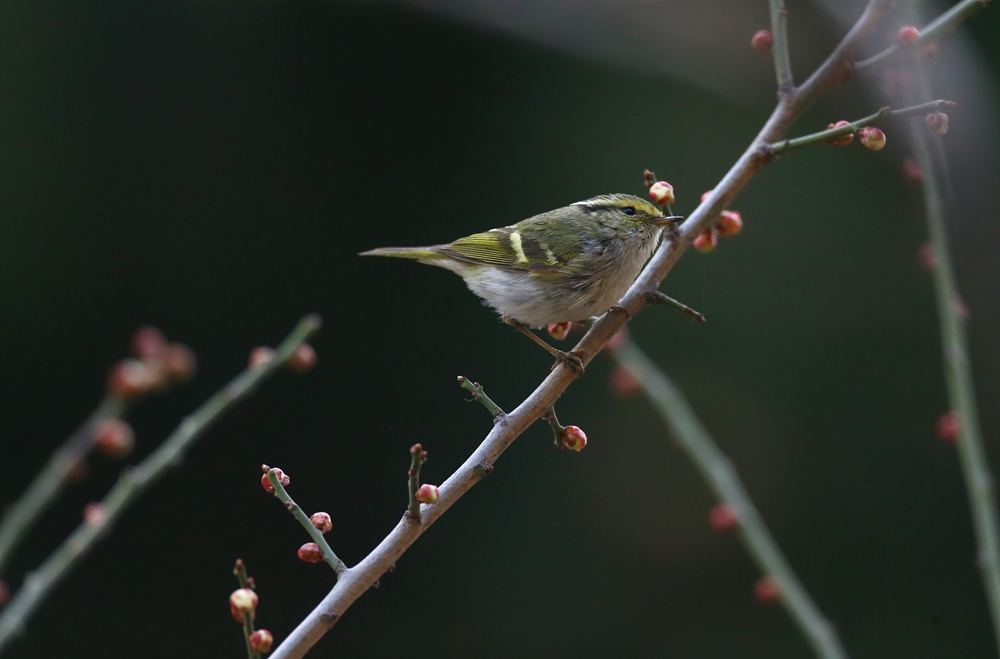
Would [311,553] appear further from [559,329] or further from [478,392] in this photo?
[559,329]

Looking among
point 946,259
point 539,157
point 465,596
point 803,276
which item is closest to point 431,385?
point 465,596

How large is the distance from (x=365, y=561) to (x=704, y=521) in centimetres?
381

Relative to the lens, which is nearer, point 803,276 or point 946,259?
point 946,259

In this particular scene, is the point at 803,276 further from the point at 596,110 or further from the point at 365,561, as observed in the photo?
the point at 365,561

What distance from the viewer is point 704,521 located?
4.66 metres

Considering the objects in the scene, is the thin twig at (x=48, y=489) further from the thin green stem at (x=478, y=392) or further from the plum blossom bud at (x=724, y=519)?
the plum blossom bud at (x=724, y=519)

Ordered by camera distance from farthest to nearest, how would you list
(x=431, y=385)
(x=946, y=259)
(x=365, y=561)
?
1. (x=431, y=385)
2. (x=946, y=259)
3. (x=365, y=561)

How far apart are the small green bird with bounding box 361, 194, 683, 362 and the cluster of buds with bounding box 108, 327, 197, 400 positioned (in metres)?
0.84

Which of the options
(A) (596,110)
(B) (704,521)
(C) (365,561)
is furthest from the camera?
(A) (596,110)

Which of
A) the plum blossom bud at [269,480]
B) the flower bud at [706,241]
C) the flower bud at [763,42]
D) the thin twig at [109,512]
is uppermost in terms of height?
the flower bud at [763,42]

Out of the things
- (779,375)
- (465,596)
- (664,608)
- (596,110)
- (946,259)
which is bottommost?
(465,596)

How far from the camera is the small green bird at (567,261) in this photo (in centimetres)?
221

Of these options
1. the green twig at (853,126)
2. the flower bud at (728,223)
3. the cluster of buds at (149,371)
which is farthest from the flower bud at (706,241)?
the cluster of buds at (149,371)

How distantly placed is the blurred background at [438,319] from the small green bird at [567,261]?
5.74 ft
